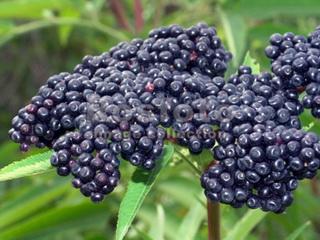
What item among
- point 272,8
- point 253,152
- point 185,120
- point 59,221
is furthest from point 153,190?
point 253,152

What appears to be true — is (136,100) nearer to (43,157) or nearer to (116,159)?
(116,159)

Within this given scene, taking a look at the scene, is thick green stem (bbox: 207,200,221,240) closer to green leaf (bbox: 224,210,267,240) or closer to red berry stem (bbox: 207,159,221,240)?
red berry stem (bbox: 207,159,221,240)

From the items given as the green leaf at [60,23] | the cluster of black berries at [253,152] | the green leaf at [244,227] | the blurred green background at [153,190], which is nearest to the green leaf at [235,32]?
the blurred green background at [153,190]

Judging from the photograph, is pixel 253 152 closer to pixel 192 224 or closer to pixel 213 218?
pixel 213 218

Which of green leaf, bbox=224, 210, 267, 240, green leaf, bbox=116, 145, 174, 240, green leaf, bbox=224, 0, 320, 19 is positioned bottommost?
green leaf, bbox=224, 210, 267, 240

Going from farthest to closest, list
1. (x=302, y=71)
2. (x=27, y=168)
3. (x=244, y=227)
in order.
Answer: (x=244, y=227), (x=302, y=71), (x=27, y=168)

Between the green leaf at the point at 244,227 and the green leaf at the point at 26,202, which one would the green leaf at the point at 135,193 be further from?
the green leaf at the point at 26,202

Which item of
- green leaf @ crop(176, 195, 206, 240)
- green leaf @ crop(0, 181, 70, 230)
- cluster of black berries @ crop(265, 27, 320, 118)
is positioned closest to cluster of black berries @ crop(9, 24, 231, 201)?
cluster of black berries @ crop(265, 27, 320, 118)
